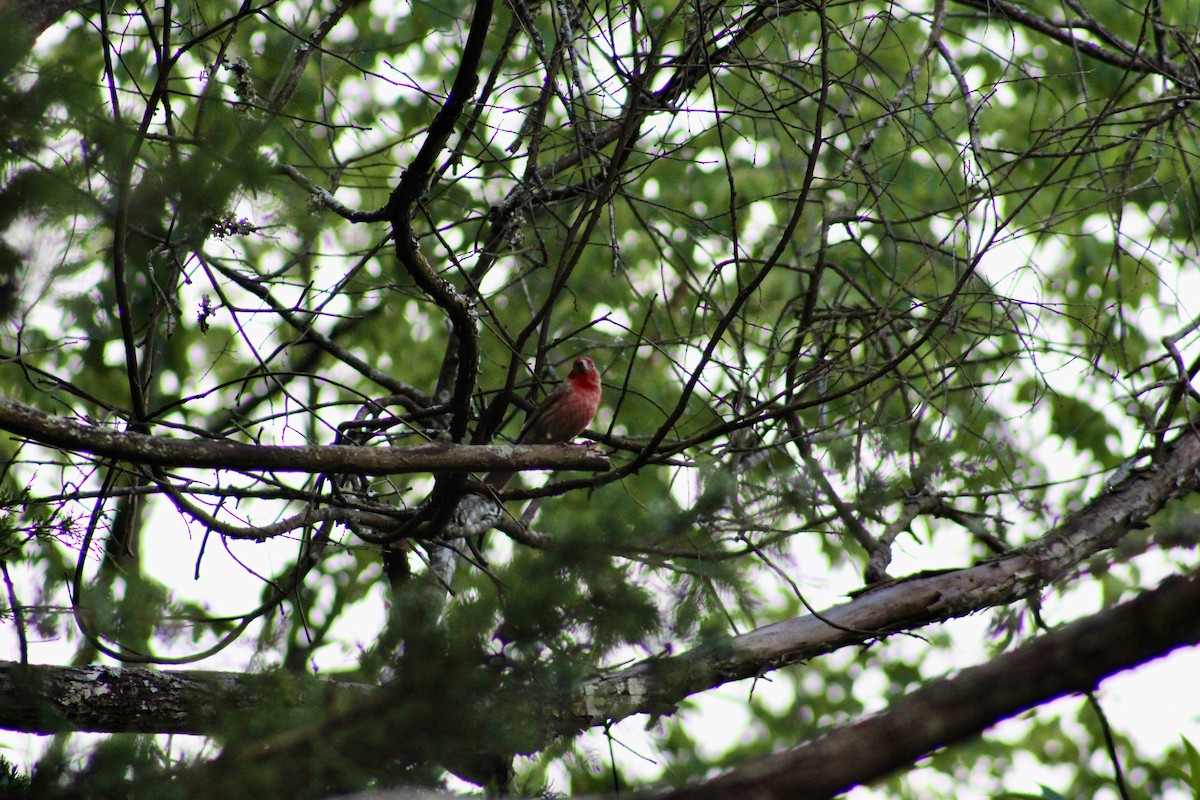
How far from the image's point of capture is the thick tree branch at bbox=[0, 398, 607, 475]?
113 inches

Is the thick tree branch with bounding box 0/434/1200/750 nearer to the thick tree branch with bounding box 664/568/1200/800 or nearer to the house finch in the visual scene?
the thick tree branch with bounding box 664/568/1200/800

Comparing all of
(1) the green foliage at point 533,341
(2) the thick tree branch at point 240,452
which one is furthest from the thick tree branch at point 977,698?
(2) the thick tree branch at point 240,452

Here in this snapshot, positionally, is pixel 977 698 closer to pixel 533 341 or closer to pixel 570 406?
pixel 570 406

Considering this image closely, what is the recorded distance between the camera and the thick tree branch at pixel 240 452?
2879 millimetres

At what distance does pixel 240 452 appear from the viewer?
119 inches

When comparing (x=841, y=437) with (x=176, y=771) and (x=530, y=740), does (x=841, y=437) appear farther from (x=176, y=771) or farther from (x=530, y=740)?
(x=176, y=771)

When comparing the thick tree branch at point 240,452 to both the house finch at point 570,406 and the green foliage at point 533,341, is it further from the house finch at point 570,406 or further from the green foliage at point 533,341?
the house finch at point 570,406

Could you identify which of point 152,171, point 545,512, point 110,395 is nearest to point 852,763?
point 152,171

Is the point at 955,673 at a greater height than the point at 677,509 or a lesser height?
lesser

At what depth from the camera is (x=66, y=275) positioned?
298 cm

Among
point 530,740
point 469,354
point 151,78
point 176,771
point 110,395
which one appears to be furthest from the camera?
point 110,395

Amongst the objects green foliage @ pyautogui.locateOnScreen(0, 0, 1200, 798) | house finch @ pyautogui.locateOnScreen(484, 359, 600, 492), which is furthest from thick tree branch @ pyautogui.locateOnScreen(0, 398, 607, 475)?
house finch @ pyautogui.locateOnScreen(484, 359, 600, 492)

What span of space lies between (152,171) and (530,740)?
1.83m

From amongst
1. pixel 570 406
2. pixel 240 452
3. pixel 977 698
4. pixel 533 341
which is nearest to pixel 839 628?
pixel 240 452
